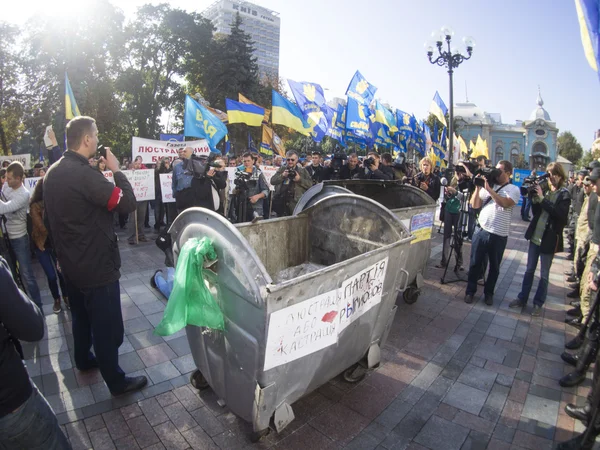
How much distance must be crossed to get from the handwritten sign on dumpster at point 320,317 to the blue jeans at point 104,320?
152cm

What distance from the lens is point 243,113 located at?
11.4 meters

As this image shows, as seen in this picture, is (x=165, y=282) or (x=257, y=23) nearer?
(x=165, y=282)

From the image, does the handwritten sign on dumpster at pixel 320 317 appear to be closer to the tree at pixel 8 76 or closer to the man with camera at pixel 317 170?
the man with camera at pixel 317 170

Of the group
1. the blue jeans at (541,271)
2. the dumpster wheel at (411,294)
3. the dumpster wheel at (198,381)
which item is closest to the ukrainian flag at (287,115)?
the dumpster wheel at (411,294)

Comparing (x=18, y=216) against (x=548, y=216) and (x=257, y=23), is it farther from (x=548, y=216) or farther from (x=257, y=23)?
(x=257, y=23)

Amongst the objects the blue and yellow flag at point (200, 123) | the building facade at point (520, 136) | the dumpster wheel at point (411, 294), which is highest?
the building facade at point (520, 136)

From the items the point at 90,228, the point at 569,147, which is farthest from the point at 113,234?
the point at 569,147

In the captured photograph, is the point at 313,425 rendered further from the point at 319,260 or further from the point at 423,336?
the point at 423,336

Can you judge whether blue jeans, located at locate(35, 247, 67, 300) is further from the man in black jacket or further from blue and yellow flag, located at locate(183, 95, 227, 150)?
blue and yellow flag, located at locate(183, 95, 227, 150)

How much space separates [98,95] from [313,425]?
96.9 ft

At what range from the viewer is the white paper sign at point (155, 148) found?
9008 millimetres

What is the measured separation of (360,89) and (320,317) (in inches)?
423

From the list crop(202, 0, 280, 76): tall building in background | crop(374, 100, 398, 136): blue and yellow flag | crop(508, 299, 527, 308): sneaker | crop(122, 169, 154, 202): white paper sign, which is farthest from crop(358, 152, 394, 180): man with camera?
crop(202, 0, 280, 76): tall building in background

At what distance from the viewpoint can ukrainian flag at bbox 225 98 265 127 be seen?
1116 cm
